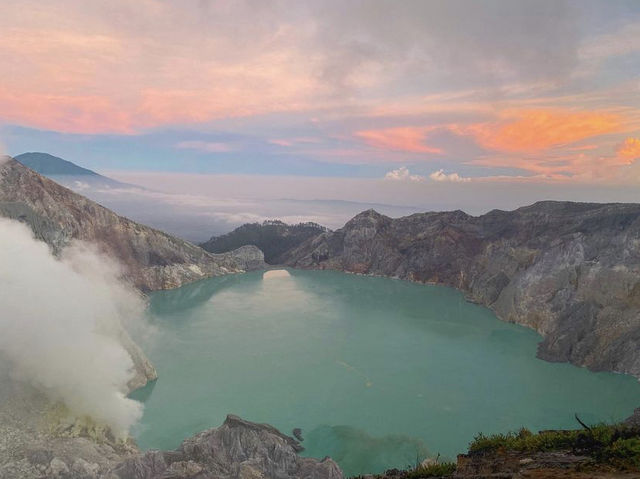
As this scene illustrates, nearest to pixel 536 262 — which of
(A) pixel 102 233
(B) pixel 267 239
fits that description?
(A) pixel 102 233

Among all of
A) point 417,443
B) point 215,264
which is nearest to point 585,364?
point 417,443

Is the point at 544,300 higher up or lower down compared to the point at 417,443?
higher up

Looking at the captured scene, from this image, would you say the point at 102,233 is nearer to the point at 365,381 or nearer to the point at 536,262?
the point at 365,381

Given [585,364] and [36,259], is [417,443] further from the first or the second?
[36,259]

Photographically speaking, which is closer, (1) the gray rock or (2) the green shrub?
(2) the green shrub

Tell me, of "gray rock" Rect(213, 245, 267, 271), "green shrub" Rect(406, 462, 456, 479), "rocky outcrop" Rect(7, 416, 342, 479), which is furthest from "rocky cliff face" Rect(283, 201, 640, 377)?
"green shrub" Rect(406, 462, 456, 479)

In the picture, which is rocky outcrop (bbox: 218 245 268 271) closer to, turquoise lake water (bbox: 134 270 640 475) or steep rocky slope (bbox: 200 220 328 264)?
steep rocky slope (bbox: 200 220 328 264)
